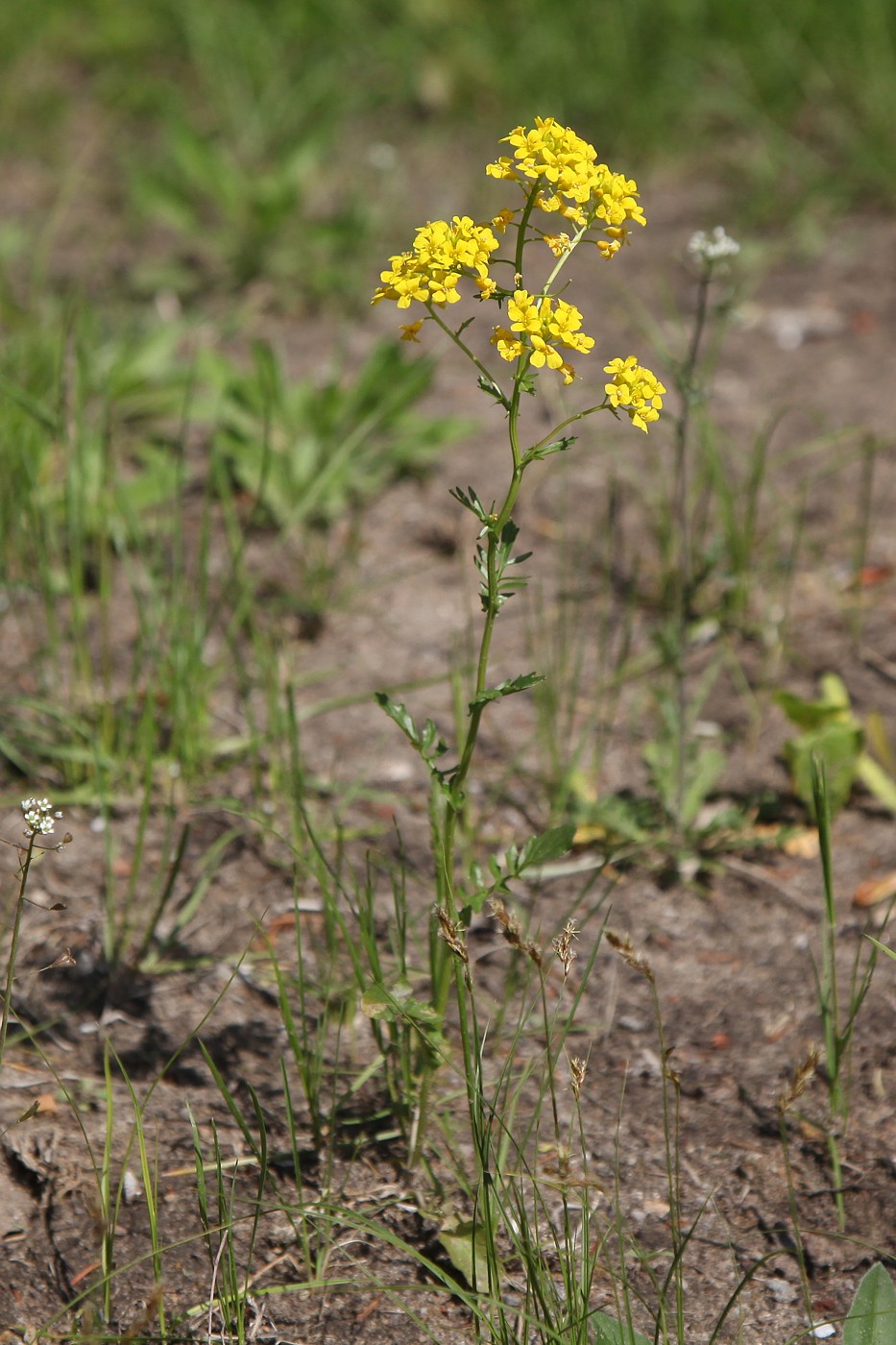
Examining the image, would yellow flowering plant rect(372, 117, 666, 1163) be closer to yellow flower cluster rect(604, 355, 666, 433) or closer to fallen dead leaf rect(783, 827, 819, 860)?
yellow flower cluster rect(604, 355, 666, 433)

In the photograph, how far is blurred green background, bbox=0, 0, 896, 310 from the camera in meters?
3.55

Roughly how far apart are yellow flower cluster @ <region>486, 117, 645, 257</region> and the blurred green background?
7.45 feet

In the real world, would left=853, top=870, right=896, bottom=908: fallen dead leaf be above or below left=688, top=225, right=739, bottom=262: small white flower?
below

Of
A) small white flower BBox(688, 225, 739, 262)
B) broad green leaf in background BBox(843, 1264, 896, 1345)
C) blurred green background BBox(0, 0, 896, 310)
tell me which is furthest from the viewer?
blurred green background BBox(0, 0, 896, 310)

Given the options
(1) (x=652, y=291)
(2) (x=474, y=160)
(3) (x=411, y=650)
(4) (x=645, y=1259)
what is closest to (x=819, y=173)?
(1) (x=652, y=291)

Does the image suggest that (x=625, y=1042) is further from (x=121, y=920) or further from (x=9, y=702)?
(x=9, y=702)

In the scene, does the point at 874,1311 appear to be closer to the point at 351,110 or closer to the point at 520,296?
the point at 520,296

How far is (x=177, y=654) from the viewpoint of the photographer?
82.7 inches

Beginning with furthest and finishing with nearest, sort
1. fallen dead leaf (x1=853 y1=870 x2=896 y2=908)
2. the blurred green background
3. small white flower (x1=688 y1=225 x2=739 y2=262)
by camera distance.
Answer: the blurred green background
fallen dead leaf (x1=853 y1=870 x2=896 y2=908)
small white flower (x1=688 y1=225 x2=739 y2=262)

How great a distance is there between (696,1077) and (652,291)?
247 cm

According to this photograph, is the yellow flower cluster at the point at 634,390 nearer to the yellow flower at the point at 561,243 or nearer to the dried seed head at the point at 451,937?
the yellow flower at the point at 561,243

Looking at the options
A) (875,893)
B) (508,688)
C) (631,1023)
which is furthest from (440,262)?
(875,893)

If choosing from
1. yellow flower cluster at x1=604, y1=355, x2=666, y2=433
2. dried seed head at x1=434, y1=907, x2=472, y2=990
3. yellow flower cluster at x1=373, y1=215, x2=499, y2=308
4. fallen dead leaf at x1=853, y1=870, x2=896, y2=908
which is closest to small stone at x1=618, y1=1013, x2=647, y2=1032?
fallen dead leaf at x1=853, y1=870, x2=896, y2=908

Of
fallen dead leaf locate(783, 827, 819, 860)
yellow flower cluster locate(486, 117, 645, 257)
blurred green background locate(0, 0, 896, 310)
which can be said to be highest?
blurred green background locate(0, 0, 896, 310)
